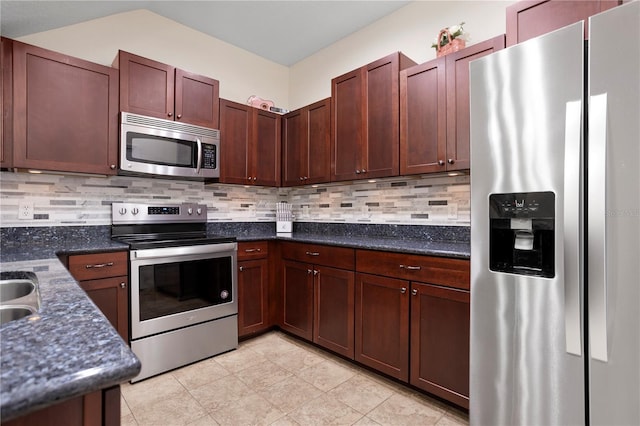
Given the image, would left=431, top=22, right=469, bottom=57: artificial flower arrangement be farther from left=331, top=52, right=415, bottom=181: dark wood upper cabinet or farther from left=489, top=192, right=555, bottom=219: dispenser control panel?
left=489, top=192, right=555, bottom=219: dispenser control panel

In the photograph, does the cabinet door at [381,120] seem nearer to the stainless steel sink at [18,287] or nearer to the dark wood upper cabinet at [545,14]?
the dark wood upper cabinet at [545,14]

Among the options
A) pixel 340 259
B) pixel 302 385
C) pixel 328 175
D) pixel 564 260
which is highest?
pixel 328 175

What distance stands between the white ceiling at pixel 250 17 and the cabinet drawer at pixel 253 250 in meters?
1.99

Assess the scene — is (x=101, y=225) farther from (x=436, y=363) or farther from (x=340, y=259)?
(x=436, y=363)

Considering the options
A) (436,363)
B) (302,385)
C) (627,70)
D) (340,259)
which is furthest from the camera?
(340,259)

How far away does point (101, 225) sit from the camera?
2.59 meters

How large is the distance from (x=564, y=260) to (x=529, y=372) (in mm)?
500

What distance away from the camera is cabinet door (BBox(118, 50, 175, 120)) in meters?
2.41

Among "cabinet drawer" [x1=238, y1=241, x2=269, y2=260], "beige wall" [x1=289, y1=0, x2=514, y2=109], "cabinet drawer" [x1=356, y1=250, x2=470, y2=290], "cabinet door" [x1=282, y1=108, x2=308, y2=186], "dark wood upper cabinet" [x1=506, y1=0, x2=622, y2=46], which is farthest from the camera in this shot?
"cabinet door" [x1=282, y1=108, x2=308, y2=186]

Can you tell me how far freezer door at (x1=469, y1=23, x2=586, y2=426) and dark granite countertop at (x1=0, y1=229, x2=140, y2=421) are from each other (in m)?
1.44

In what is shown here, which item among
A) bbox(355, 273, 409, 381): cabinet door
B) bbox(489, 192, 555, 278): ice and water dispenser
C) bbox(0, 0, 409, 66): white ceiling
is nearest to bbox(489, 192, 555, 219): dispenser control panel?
bbox(489, 192, 555, 278): ice and water dispenser

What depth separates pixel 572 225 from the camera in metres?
1.25

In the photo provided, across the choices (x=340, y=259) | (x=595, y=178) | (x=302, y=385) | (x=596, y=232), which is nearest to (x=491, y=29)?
(x=595, y=178)

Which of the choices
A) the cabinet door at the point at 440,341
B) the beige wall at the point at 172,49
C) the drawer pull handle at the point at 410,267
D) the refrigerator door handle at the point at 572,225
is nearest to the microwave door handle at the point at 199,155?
the beige wall at the point at 172,49
